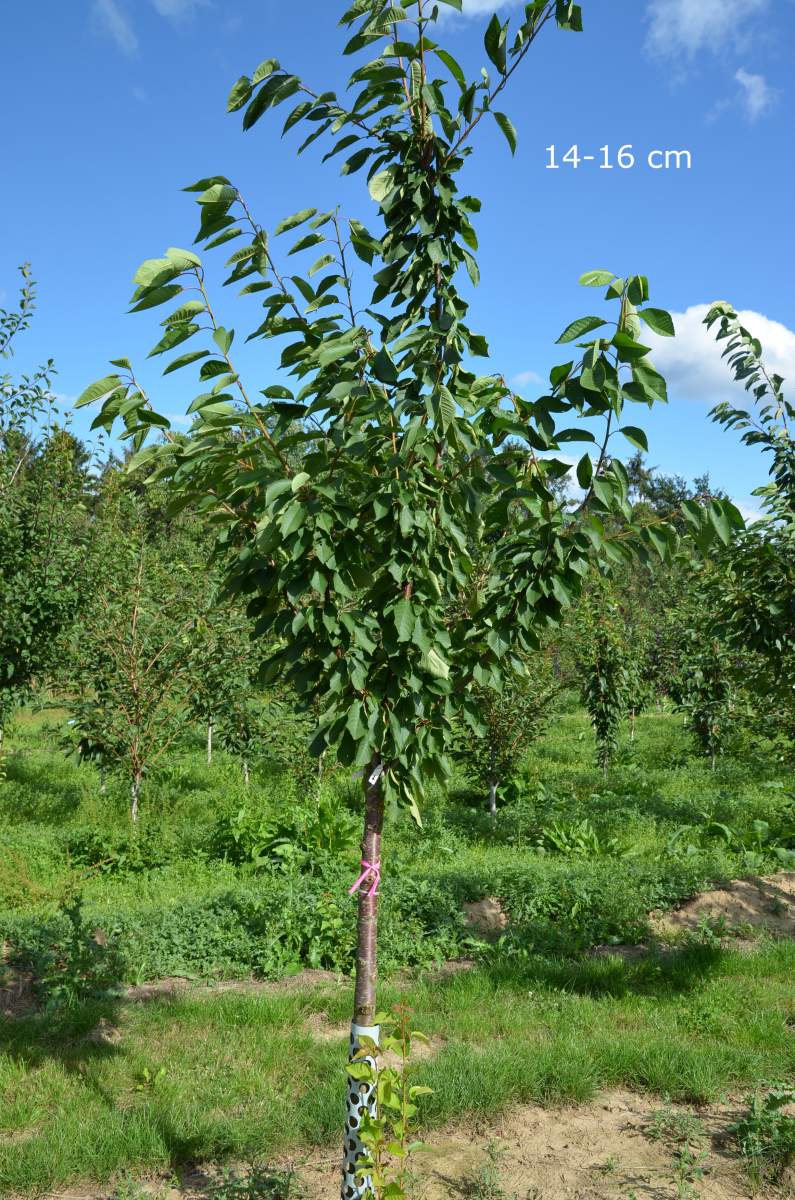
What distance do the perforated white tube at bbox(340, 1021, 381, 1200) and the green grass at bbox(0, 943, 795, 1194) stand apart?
1.01 metres

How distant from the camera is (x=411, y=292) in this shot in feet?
9.82

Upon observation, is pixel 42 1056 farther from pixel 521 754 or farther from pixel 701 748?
pixel 701 748

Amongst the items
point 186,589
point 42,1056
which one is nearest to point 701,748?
point 186,589

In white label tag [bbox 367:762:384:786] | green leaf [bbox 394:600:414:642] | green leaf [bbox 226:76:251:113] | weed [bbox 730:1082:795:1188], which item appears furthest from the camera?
weed [bbox 730:1082:795:1188]

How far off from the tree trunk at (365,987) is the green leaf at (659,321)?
165cm

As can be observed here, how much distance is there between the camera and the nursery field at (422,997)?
12.6 ft

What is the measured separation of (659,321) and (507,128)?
0.94 m

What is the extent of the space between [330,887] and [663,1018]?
2.77m

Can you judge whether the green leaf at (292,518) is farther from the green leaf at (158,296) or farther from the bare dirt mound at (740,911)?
the bare dirt mound at (740,911)

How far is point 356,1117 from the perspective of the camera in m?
3.08

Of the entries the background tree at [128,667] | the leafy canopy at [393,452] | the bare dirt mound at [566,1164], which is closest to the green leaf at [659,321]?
the leafy canopy at [393,452]

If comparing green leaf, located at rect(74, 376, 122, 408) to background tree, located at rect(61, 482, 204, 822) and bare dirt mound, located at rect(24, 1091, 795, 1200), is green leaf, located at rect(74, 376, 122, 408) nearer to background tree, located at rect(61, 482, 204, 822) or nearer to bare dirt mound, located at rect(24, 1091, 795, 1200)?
bare dirt mound, located at rect(24, 1091, 795, 1200)

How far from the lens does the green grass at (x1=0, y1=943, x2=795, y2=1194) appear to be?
12.8ft

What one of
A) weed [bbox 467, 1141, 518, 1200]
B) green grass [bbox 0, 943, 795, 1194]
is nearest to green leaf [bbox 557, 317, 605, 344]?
weed [bbox 467, 1141, 518, 1200]
